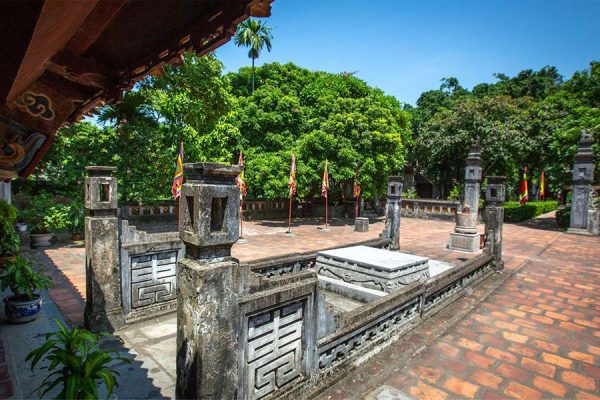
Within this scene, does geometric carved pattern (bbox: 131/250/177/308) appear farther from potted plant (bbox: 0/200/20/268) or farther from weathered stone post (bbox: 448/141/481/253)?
weathered stone post (bbox: 448/141/481/253)

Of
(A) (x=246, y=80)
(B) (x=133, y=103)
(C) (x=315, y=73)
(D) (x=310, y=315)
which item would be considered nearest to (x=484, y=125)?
(C) (x=315, y=73)

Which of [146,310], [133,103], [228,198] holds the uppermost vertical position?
[133,103]

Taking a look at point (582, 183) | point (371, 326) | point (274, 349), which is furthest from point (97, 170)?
point (582, 183)

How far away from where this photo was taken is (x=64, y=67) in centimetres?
278

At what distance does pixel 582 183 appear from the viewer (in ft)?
56.6

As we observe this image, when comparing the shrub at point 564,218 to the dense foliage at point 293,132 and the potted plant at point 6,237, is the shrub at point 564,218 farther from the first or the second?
the potted plant at point 6,237

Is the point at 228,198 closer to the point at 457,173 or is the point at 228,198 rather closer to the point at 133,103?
the point at 133,103

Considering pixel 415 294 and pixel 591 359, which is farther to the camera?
pixel 415 294

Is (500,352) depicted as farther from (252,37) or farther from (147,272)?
(252,37)

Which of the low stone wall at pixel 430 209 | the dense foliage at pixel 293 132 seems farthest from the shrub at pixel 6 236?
the low stone wall at pixel 430 209

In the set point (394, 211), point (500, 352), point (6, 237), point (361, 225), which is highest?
point (394, 211)

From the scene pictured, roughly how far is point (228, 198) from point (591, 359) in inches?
241

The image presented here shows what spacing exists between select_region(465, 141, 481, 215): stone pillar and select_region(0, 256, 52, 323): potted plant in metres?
14.5

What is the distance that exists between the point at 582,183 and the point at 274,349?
20.8 meters
